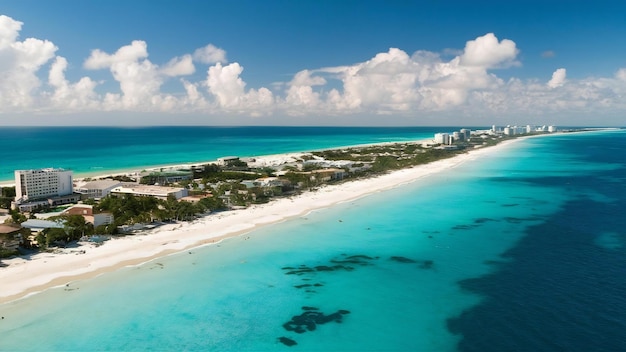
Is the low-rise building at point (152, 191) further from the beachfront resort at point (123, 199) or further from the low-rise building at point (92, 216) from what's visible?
the low-rise building at point (92, 216)

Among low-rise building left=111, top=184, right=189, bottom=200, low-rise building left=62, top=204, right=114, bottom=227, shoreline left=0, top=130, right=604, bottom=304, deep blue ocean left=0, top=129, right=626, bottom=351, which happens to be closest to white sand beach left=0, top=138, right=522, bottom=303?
shoreline left=0, top=130, right=604, bottom=304

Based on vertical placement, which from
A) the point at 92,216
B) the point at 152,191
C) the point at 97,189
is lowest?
the point at 92,216

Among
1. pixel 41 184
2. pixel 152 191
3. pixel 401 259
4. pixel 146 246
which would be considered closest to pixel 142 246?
pixel 146 246

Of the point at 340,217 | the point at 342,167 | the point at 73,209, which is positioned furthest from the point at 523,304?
the point at 342,167

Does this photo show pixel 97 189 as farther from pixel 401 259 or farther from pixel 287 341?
pixel 287 341

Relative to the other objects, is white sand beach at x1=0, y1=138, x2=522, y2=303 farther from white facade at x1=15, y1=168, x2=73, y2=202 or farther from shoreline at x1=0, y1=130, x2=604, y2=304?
white facade at x1=15, y1=168, x2=73, y2=202

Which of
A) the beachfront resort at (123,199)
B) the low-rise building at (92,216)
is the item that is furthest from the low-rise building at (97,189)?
the low-rise building at (92,216)

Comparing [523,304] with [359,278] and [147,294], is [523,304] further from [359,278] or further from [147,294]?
[147,294]
